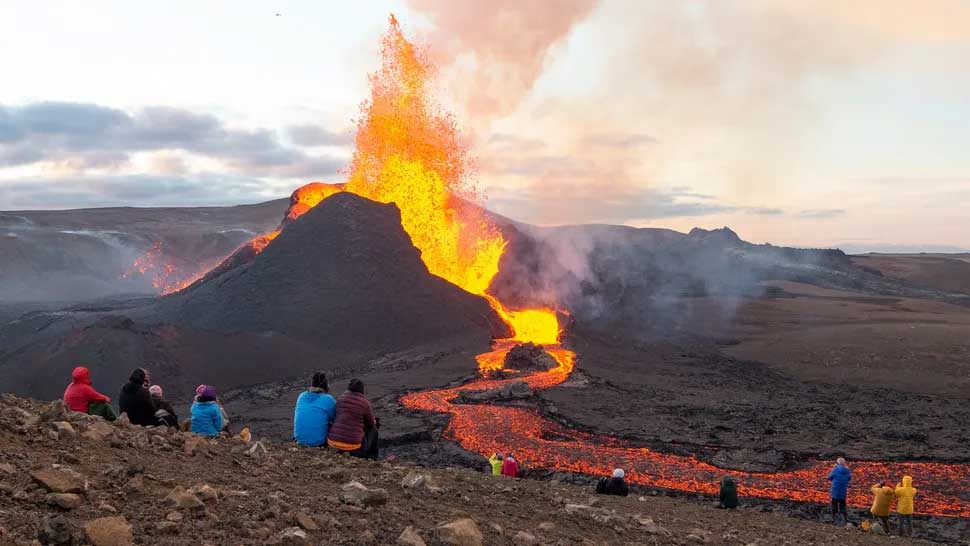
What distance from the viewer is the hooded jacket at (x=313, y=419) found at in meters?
9.82

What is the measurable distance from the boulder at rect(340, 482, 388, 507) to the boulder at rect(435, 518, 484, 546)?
30.5 inches

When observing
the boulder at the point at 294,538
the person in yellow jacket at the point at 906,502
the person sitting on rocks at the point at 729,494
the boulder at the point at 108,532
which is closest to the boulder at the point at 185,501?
the boulder at the point at 108,532

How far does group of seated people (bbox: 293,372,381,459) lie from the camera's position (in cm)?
966

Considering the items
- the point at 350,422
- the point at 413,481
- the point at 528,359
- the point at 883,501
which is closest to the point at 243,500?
the point at 413,481

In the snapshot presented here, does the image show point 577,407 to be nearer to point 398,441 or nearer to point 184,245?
point 398,441

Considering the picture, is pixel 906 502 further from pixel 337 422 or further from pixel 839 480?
pixel 337 422

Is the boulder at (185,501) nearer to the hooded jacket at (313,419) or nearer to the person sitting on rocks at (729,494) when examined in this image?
the hooded jacket at (313,419)

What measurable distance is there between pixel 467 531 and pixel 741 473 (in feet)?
57.8

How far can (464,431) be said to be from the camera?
24.9 m

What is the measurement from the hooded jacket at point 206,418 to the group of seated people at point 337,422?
4.15 feet

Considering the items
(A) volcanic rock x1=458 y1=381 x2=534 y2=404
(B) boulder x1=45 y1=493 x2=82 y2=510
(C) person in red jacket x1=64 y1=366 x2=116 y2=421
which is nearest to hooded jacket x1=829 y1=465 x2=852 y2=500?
(C) person in red jacket x1=64 y1=366 x2=116 y2=421

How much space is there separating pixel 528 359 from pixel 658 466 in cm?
1729

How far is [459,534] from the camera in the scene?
5625 millimetres

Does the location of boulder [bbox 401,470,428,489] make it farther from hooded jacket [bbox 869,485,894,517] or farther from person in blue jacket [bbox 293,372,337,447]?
hooded jacket [bbox 869,485,894,517]
